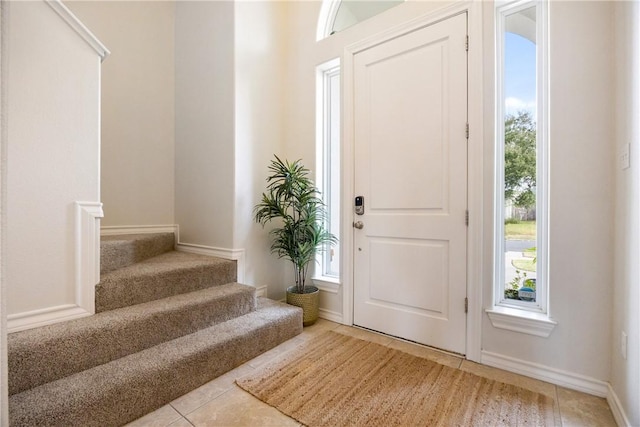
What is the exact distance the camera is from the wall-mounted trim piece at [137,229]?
108 inches

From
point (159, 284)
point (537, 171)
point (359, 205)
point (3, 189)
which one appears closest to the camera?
point (3, 189)

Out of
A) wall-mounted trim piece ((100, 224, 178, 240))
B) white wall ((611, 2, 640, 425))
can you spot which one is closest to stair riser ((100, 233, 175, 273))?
wall-mounted trim piece ((100, 224, 178, 240))

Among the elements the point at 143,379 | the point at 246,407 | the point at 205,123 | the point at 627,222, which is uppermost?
the point at 205,123

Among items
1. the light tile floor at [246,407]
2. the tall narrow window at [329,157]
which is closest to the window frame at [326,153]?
the tall narrow window at [329,157]

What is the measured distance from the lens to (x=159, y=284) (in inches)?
78.9

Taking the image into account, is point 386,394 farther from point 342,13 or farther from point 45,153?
point 342,13

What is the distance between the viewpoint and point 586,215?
161 centimetres

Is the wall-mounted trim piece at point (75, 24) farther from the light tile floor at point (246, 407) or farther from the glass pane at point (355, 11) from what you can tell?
the light tile floor at point (246, 407)

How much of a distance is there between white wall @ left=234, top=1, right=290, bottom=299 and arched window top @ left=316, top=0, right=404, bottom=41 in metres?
0.47

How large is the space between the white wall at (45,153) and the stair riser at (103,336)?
8.9 inches

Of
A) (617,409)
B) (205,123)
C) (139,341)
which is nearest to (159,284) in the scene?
(139,341)

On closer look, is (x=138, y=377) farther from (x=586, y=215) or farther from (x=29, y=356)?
(x=586, y=215)

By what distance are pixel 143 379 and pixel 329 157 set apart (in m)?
2.22

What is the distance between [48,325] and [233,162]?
159 cm
